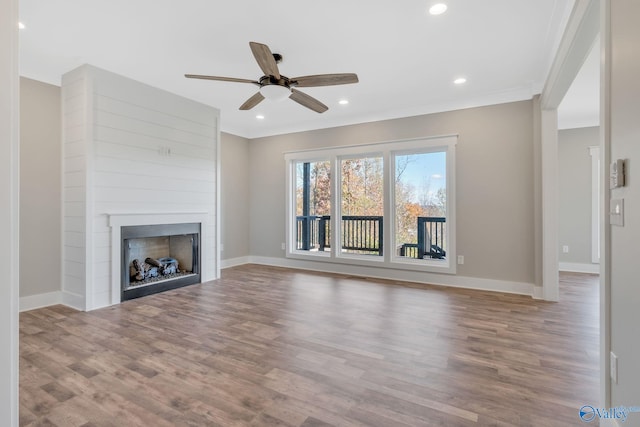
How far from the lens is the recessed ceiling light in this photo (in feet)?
8.23

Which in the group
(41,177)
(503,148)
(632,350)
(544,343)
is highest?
(503,148)

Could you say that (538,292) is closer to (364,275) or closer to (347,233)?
(364,275)

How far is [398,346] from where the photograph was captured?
262 cm

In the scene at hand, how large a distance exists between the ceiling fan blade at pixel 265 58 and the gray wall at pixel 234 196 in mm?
3533

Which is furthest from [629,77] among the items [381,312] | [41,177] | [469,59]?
[41,177]

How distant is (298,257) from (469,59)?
13.5 ft

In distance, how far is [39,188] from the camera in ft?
12.1

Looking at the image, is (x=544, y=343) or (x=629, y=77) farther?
(x=544, y=343)

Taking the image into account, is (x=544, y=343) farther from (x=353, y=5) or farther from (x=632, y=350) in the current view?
(x=353, y=5)

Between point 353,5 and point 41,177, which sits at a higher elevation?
point 353,5

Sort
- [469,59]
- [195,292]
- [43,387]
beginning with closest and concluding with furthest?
[43,387], [469,59], [195,292]

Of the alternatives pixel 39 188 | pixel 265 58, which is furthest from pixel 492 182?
pixel 39 188

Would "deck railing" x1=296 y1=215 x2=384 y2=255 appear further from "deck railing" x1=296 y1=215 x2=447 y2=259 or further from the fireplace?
the fireplace

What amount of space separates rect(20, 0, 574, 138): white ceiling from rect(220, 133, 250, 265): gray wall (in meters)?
1.75
